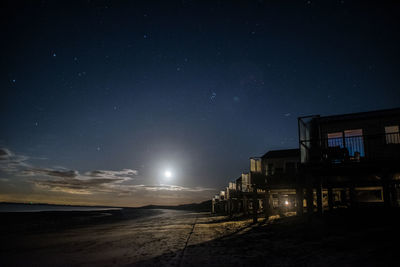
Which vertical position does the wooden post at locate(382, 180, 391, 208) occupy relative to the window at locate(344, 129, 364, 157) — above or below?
below

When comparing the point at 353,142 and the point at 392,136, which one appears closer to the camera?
the point at 392,136

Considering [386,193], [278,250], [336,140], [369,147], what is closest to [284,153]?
[336,140]

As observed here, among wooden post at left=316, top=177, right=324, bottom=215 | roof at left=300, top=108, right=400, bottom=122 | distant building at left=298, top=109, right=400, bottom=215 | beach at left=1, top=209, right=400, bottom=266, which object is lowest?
beach at left=1, top=209, right=400, bottom=266

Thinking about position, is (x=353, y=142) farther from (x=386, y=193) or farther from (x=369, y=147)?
(x=386, y=193)

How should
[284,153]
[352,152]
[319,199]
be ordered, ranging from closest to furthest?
[319,199]
[352,152]
[284,153]

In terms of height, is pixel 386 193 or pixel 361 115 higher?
pixel 361 115

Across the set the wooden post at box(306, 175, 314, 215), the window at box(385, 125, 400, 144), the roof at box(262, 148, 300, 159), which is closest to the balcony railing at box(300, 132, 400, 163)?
the window at box(385, 125, 400, 144)

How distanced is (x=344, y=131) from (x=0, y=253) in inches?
808

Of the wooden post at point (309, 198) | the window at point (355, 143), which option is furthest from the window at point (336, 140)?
the wooden post at point (309, 198)

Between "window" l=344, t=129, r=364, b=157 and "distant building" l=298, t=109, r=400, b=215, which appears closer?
"distant building" l=298, t=109, r=400, b=215

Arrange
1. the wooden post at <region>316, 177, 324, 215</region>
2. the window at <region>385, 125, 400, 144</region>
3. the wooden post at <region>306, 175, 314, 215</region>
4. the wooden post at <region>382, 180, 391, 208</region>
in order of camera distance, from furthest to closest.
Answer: the window at <region>385, 125, 400, 144</region>, the wooden post at <region>316, 177, 324, 215</region>, the wooden post at <region>306, 175, 314, 215</region>, the wooden post at <region>382, 180, 391, 208</region>

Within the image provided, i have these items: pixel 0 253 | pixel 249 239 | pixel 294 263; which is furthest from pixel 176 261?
pixel 0 253

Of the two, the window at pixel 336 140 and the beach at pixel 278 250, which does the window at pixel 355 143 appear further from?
the beach at pixel 278 250

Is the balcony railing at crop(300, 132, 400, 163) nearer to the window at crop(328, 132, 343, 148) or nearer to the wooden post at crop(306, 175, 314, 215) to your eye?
the window at crop(328, 132, 343, 148)
